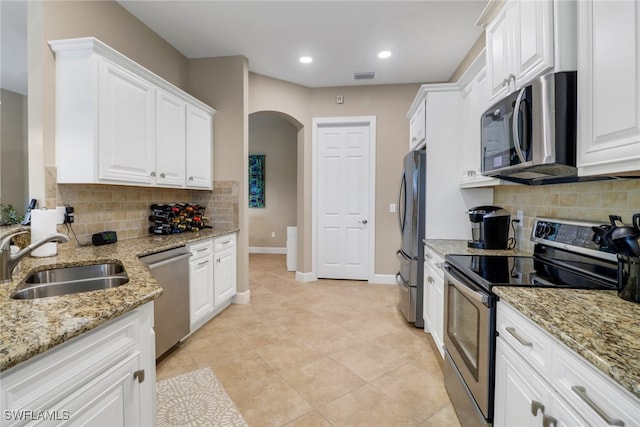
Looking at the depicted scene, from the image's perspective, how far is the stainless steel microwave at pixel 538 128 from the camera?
47.3 inches

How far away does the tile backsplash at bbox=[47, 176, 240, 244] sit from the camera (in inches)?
84.1

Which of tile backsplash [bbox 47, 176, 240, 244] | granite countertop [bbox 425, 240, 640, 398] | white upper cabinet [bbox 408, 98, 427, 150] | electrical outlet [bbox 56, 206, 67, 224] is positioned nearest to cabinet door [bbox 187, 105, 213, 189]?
tile backsplash [bbox 47, 176, 240, 244]

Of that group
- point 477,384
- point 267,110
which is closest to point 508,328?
point 477,384

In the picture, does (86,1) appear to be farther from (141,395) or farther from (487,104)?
(487,104)

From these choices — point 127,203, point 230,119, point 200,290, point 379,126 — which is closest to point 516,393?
point 200,290

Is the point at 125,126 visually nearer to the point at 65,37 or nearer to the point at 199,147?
the point at 65,37

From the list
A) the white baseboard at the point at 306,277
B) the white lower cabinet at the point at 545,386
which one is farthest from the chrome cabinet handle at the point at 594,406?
the white baseboard at the point at 306,277

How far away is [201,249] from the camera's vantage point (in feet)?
8.76

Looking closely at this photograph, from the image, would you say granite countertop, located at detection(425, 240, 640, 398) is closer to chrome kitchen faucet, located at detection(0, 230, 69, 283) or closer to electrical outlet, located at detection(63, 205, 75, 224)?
chrome kitchen faucet, located at detection(0, 230, 69, 283)

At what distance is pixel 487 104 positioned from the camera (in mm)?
1963

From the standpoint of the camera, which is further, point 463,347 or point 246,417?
point 246,417

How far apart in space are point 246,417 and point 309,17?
3.21 metres

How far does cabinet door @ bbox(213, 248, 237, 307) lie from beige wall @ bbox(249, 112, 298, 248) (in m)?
3.30

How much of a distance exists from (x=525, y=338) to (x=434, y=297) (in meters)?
1.33
